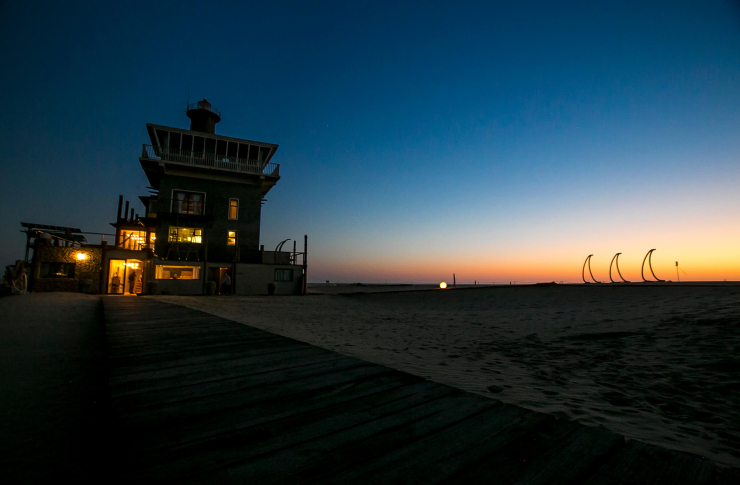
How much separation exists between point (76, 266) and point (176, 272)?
21.7 feet

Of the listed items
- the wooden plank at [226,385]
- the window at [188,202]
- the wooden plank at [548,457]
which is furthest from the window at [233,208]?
the wooden plank at [548,457]

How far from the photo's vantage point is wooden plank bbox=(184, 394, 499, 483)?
1.37m

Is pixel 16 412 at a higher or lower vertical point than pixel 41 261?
lower

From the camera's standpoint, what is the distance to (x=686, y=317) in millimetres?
9312

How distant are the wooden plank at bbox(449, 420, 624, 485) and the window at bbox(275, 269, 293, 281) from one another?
2697cm

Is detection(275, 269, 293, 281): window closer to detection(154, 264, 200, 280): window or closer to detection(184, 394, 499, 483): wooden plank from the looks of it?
detection(154, 264, 200, 280): window

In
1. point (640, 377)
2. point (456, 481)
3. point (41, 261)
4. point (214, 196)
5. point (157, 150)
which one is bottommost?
point (640, 377)

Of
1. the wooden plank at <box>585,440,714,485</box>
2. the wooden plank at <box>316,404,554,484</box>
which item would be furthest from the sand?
the wooden plank at <box>316,404,554,484</box>

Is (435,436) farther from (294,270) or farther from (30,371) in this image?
(294,270)

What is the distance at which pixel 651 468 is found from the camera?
4.64 ft

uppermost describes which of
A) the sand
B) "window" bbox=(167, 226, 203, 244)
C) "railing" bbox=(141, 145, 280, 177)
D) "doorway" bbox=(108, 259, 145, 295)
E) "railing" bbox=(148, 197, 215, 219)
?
"railing" bbox=(141, 145, 280, 177)

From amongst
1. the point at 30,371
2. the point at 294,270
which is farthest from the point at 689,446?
the point at 294,270

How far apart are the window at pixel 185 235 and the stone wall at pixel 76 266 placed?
15.9 ft

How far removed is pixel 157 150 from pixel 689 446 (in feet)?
102
